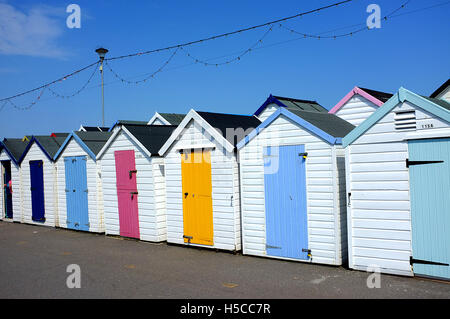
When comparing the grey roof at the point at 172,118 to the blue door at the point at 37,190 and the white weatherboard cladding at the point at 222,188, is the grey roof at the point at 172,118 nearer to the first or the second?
the blue door at the point at 37,190

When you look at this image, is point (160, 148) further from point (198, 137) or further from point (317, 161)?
point (317, 161)

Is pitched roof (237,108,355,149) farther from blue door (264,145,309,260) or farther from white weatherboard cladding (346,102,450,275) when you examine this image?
white weatherboard cladding (346,102,450,275)

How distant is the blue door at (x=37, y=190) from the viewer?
1597 centimetres

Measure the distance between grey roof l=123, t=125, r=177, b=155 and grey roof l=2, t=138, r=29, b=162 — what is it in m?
7.11

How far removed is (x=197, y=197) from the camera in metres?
10.8

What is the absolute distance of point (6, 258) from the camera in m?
11.0

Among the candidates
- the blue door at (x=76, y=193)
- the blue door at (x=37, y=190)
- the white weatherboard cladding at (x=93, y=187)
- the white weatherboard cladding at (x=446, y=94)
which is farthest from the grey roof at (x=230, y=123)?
the blue door at (x=37, y=190)

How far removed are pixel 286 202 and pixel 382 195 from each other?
2.03 m

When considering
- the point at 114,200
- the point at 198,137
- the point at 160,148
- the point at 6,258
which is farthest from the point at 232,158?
the point at 6,258

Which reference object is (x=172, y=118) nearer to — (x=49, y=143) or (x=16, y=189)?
(x=49, y=143)

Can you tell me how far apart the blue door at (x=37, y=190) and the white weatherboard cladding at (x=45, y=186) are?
182 mm

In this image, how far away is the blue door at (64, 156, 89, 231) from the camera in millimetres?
14086

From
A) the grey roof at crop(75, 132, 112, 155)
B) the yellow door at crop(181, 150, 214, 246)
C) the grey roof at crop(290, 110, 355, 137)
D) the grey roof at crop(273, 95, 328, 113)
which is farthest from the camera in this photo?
the grey roof at crop(273, 95, 328, 113)

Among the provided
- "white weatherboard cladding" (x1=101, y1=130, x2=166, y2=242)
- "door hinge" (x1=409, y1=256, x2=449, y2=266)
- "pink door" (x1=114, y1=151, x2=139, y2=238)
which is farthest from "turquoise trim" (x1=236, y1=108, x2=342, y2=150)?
"pink door" (x1=114, y1=151, x2=139, y2=238)
